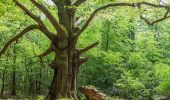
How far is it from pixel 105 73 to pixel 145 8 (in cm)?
1340

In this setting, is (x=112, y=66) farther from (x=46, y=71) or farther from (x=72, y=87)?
(x=72, y=87)

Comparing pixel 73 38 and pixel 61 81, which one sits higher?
pixel 73 38

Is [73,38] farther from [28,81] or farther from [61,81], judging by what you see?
[28,81]

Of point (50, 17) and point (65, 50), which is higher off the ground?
point (50, 17)

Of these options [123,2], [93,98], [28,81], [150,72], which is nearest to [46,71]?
[28,81]

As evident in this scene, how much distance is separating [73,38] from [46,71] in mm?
14263

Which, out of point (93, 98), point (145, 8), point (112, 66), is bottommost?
point (93, 98)

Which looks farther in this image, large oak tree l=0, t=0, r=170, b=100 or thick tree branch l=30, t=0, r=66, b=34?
large oak tree l=0, t=0, r=170, b=100

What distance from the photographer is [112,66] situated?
25.2 metres

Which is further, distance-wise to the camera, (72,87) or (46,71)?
(46,71)

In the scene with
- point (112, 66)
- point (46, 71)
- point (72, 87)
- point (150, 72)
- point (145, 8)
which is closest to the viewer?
point (145, 8)

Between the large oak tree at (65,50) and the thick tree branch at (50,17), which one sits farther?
the large oak tree at (65,50)

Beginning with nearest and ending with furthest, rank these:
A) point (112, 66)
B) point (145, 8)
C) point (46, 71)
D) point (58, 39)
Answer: point (145, 8) < point (58, 39) < point (112, 66) < point (46, 71)

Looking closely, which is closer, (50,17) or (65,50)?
(50,17)
